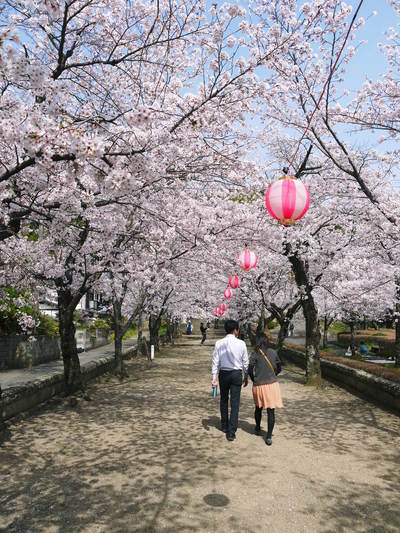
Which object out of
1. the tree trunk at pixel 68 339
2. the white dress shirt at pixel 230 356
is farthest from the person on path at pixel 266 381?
the tree trunk at pixel 68 339

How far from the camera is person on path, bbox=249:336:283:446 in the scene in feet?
24.8

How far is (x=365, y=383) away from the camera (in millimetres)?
12242

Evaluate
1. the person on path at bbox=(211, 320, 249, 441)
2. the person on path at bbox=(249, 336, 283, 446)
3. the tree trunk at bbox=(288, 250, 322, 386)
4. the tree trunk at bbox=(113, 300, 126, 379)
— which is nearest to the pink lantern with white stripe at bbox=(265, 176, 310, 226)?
the person on path at bbox=(211, 320, 249, 441)

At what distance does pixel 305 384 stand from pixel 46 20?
43.0ft

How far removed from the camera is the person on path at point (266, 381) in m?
7.57

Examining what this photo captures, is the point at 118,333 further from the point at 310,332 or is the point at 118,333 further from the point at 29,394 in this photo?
the point at 310,332

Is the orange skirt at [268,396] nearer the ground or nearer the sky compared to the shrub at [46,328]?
nearer the ground

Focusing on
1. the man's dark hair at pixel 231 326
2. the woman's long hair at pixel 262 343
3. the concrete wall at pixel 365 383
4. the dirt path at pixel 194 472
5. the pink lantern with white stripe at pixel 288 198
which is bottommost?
the dirt path at pixel 194 472

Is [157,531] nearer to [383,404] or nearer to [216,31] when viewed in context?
[216,31]

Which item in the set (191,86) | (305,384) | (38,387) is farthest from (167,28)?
(305,384)

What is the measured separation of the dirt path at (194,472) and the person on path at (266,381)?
0.57 metres

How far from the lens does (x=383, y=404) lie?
1068cm

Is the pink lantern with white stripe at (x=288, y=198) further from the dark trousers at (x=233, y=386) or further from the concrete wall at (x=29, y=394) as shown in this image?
the concrete wall at (x=29, y=394)

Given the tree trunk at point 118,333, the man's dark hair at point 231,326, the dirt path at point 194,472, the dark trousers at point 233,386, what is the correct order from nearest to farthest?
1. the dirt path at point 194,472
2. the dark trousers at point 233,386
3. the man's dark hair at point 231,326
4. the tree trunk at point 118,333
